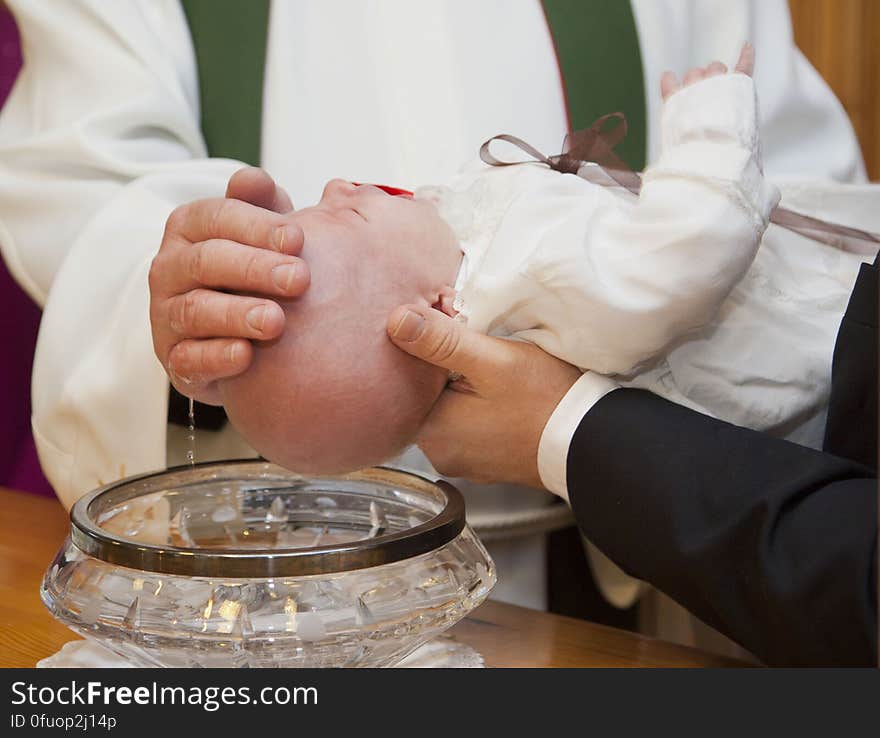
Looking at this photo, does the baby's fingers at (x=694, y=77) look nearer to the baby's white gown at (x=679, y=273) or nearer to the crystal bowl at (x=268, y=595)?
the baby's white gown at (x=679, y=273)

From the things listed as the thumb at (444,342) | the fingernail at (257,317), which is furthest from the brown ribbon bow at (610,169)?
the fingernail at (257,317)

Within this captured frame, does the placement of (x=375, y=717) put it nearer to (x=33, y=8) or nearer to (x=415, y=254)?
(x=415, y=254)

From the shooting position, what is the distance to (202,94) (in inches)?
59.4

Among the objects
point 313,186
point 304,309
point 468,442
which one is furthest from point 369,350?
point 313,186

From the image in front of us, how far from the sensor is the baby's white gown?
3.11ft

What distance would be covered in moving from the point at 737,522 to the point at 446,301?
0.33 meters

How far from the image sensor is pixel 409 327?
909 millimetres

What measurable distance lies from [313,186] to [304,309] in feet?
1.77

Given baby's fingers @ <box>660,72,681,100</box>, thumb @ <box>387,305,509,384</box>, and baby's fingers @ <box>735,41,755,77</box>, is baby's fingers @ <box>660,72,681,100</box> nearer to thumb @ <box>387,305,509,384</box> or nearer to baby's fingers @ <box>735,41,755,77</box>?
baby's fingers @ <box>735,41,755,77</box>

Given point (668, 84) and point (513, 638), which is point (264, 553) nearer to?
point (513, 638)

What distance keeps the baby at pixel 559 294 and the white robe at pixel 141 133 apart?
0.33 meters

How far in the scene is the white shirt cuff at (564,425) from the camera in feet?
3.27

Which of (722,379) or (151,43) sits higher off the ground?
(151,43)

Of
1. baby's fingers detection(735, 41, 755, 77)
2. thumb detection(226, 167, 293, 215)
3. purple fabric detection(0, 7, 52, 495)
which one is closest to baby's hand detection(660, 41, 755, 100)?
baby's fingers detection(735, 41, 755, 77)
